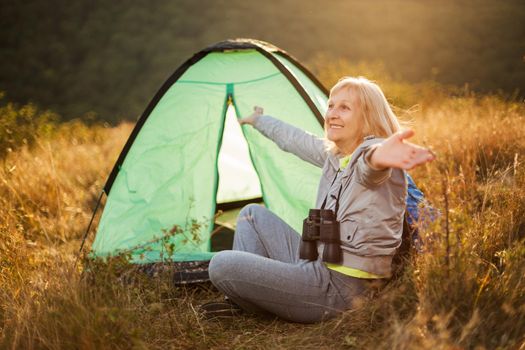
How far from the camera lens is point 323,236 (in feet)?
6.80

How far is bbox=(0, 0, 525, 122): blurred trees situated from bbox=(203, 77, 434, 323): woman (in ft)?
51.5

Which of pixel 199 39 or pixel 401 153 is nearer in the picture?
pixel 401 153

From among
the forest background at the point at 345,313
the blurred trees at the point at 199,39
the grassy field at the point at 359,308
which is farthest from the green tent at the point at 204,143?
the blurred trees at the point at 199,39

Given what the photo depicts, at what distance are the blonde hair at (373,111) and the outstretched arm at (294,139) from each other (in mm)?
531

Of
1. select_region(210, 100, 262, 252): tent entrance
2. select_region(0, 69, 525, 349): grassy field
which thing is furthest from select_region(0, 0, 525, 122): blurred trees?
select_region(0, 69, 525, 349): grassy field

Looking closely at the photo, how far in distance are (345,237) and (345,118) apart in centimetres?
54

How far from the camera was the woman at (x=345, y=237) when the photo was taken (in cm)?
202

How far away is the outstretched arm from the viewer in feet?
9.25

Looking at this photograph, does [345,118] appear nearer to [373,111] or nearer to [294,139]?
[373,111]

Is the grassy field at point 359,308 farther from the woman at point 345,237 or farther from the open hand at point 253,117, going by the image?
the open hand at point 253,117

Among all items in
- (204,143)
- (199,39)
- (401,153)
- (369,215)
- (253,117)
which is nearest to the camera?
(401,153)

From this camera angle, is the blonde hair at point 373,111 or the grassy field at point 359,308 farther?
the blonde hair at point 373,111

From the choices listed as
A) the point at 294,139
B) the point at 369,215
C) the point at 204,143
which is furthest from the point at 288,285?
the point at 204,143

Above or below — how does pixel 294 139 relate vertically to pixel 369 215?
above
